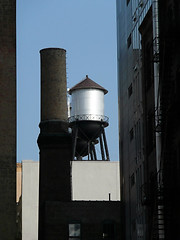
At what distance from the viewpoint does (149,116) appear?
4406cm

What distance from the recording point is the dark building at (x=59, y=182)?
188ft

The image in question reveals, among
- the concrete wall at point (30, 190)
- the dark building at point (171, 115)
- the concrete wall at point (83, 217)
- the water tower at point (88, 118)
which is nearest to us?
the dark building at point (171, 115)

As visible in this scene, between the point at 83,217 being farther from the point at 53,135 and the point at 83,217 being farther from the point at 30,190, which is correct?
the point at 30,190

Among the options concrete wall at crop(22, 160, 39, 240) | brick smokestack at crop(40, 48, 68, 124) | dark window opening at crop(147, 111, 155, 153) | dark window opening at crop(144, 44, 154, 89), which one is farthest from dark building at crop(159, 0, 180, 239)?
concrete wall at crop(22, 160, 39, 240)

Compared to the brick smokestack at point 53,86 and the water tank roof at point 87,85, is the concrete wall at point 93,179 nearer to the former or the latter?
the water tank roof at point 87,85

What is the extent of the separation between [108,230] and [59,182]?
660cm

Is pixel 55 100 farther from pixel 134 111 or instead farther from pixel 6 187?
pixel 6 187

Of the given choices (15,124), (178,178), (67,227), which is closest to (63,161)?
(67,227)

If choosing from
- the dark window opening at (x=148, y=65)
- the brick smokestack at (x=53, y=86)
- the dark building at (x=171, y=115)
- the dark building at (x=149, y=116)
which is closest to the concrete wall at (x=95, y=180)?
the brick smokestack at (x=53, y=86)

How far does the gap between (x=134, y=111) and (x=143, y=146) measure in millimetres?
4109

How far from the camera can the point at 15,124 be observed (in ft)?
A: 136

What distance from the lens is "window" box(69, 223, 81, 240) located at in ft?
186

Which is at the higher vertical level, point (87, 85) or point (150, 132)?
point (87, 85)

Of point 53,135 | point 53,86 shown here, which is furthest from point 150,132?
point 53,86
